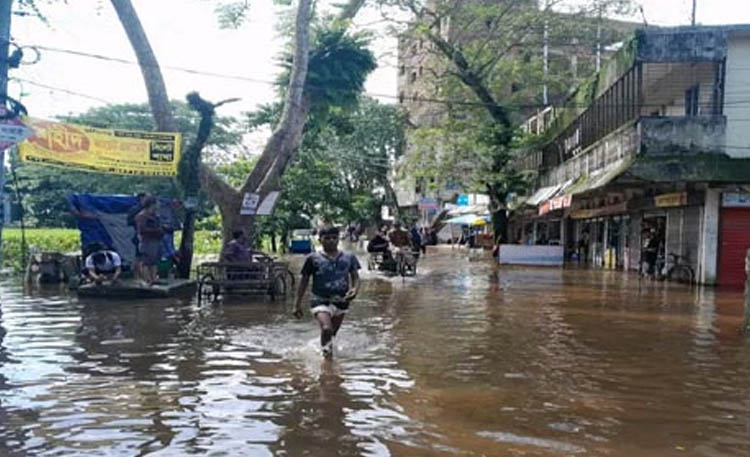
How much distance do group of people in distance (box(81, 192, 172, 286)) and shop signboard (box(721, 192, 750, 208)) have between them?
1491 cm

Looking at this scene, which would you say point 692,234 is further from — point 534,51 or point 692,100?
point 534,51

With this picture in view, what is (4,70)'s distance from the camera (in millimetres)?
12586

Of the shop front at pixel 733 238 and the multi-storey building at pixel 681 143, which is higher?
the multi-storey building at pixel 681 143

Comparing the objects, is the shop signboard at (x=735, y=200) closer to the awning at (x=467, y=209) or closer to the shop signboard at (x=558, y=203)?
the shop signboard at (x=558, y=203)

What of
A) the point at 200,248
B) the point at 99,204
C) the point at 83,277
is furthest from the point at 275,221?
the point at 83,277

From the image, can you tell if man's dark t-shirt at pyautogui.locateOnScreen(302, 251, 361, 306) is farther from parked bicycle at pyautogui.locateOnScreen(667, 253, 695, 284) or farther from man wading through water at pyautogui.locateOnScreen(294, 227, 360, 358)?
parked bicycle at pyautogui.locateOnScreen(667, 253, 695, 284)

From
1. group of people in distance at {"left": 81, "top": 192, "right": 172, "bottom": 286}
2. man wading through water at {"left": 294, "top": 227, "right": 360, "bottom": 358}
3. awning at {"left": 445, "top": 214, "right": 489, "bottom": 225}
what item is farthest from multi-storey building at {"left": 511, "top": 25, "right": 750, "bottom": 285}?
awning at {"left": 445, "top": 214, "right": 489, "bottom": 225}

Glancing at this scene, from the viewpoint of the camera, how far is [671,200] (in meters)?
22.3

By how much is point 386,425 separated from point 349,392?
114 cm

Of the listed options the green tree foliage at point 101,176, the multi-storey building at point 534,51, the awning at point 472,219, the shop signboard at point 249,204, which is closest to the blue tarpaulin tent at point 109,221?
the shop signboard at point 249,204

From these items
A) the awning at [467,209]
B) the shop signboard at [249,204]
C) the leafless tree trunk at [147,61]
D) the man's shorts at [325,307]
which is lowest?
the man's shorts at [325,307]

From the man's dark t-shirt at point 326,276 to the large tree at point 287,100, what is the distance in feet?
37.8

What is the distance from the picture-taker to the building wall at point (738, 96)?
65.6 ft

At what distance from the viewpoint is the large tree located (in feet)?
61.4
